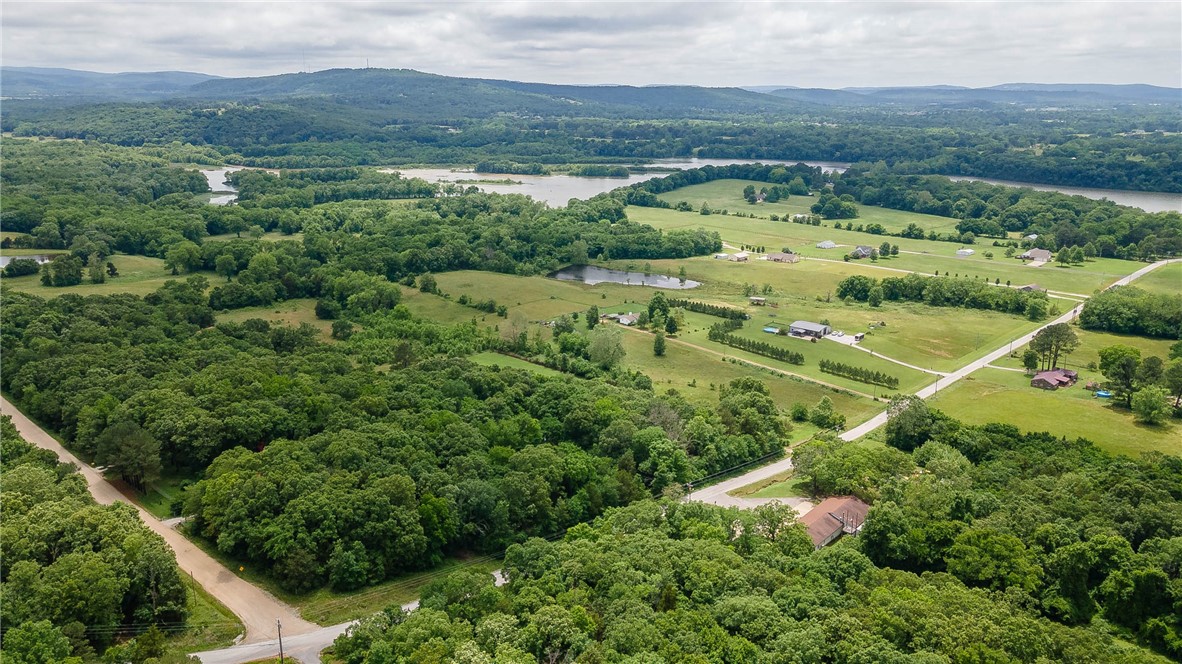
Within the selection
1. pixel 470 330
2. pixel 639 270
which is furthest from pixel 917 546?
pixel 639 270

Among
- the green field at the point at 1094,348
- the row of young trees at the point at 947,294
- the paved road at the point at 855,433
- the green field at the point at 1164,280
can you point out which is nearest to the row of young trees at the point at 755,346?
the paved road at the point at 855,433

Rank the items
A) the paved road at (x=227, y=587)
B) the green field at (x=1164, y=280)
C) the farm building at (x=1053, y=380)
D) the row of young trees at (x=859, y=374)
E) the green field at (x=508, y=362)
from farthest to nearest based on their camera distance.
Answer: the green field at (x=1164, y=280), the row of young trees at (x=859, y=374), the green field at (x=508, y=362), the farm building at (x=1053, y=380), the paved road at (x=227, y=587)

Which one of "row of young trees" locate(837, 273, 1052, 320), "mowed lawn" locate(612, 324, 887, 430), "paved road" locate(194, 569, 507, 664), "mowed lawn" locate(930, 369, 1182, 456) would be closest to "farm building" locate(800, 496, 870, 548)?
"mowed lawn" locate(612, 324, 887, 430)

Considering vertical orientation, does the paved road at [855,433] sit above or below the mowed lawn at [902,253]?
below

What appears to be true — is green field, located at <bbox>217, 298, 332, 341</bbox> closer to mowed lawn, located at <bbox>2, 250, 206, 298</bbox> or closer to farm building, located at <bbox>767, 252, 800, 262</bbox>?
mowed lawn, located at <bbox>2, 250, 206, 298</bbox>

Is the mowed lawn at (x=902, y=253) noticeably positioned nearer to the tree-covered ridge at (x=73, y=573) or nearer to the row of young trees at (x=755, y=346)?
the row of young trees at (x=755, y=346)

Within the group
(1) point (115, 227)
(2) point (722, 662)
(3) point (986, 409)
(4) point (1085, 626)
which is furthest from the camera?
(1) point (115, 227)

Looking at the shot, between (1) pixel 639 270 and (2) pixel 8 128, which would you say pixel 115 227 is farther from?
(2) pixel 8 128
